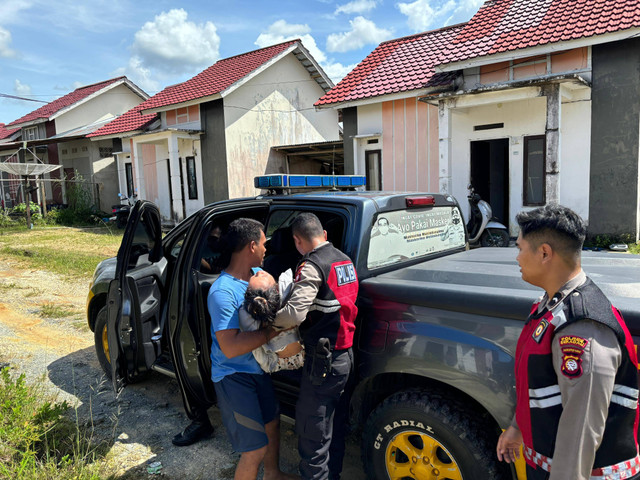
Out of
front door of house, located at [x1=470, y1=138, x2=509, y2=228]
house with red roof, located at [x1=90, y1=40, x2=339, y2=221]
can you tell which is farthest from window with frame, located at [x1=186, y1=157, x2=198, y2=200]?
front door of house, located at [x1=470, y1=138, x2=509, y2=228]

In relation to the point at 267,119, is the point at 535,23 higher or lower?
higher

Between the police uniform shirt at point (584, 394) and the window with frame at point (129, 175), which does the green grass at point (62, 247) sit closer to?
the window with frame at point (129, 175)

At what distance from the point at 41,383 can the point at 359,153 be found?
10.2m

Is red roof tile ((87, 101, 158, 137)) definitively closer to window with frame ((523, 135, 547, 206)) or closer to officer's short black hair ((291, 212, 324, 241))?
window with frame ((523, 135, 547, 206))

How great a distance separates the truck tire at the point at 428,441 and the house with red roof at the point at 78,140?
2080cm

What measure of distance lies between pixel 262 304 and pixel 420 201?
1.56 metres

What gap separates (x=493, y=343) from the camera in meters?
2.08

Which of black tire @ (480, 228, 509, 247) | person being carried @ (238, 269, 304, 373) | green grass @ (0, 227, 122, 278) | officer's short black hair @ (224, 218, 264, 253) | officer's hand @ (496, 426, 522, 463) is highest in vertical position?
officer's short black hair @ (224, 218, 264, 253)

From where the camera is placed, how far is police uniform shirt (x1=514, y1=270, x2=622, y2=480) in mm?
1312

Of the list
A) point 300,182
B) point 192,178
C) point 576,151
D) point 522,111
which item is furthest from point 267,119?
point 300,182

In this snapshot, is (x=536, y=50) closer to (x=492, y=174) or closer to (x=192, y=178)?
Result: (x=492, y=174)

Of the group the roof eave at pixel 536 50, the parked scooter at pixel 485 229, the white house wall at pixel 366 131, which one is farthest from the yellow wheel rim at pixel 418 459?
the white house wall at pixel 366 131

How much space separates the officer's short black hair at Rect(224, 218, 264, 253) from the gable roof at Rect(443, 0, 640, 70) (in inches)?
362

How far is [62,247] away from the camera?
12484 mm
